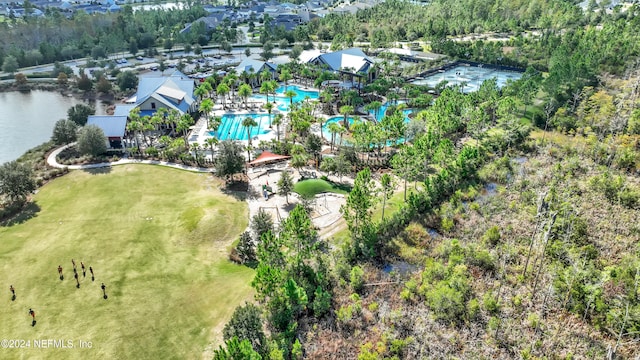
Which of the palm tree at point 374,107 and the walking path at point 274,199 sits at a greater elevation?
the palm tree at point 374,107

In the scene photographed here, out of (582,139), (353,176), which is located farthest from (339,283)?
(582,139)

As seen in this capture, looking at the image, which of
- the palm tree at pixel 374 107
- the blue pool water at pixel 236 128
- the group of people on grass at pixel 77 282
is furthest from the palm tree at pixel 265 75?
the group of people on grass at pixel 77 282

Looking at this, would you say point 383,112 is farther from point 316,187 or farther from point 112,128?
point 112,128

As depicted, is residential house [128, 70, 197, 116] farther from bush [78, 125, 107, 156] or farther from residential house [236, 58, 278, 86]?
residential house [236, 58, 278, 86]

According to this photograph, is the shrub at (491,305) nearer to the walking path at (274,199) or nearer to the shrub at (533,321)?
the shrub at (533,321)

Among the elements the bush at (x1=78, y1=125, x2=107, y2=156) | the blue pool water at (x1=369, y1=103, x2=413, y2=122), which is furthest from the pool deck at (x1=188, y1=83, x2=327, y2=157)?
the bush at (x1=78, y1=125, x2=107, y2=156)

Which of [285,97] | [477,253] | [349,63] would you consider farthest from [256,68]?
[477,253]
